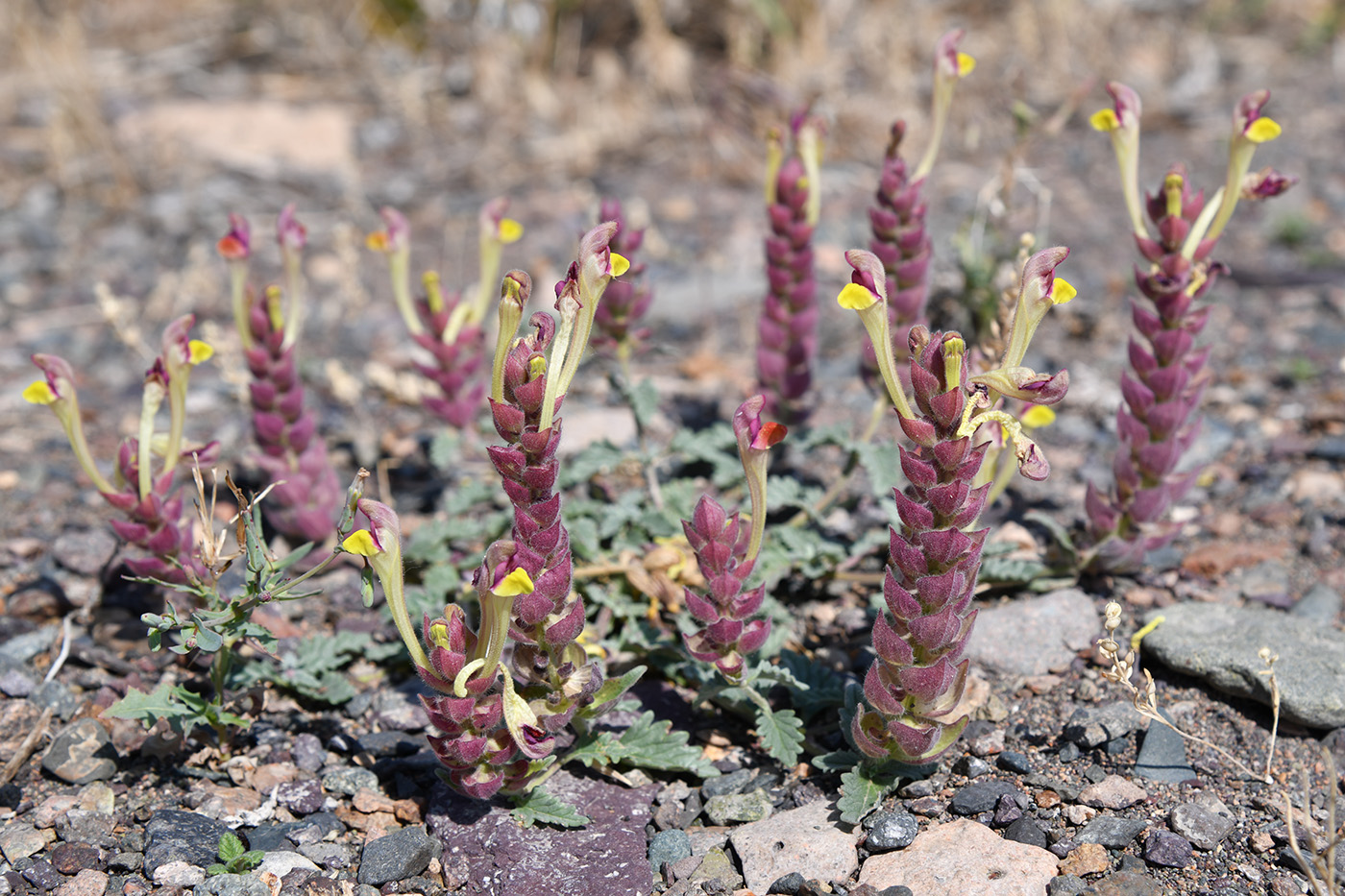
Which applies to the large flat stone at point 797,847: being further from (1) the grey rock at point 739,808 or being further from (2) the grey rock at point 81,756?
(2) the grey rock at point 81,756

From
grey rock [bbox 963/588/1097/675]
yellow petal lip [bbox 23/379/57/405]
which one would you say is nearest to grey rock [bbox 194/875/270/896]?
yellow petal lip [bbox 23/379/57/405]

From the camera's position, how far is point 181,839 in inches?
119

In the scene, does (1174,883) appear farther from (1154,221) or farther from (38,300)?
(38,300)

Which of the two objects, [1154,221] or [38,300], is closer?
[1154,221]

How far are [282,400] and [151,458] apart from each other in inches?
21.9

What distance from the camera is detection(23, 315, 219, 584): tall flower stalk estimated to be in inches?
133

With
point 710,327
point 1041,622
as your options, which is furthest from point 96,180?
point 1041,622

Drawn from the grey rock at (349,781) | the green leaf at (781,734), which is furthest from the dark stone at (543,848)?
the green leaf at (781,734)

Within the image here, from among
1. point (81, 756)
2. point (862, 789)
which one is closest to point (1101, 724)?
point (862, 789)

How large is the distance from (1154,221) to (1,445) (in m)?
5.08

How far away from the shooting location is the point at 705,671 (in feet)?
11.2

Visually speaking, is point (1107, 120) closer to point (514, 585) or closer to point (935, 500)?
point (935, 500)

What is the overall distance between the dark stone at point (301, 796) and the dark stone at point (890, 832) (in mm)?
1581

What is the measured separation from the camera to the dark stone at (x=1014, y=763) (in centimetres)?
320
